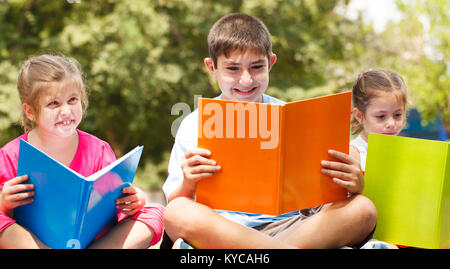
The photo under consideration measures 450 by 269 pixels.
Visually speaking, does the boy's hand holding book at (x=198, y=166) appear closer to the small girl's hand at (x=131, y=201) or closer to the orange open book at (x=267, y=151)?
the orange open book at (x=267, y=151)

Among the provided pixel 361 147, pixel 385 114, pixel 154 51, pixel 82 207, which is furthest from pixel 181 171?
pixel 154 51

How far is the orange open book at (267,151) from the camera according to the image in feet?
5.60

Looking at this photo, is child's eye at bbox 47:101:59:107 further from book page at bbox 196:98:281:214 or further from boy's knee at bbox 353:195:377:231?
boy's knee at bbox 353:195:377:231

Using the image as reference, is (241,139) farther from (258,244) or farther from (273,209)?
(258,244)

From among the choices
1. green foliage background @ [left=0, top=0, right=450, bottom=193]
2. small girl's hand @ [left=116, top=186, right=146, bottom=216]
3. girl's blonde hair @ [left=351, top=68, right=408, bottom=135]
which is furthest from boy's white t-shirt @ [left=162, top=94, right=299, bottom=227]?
green foliage background @ [left=0, top=0, right=450, bottom=193]

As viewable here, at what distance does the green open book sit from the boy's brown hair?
677mm

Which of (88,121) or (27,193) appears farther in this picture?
(88,121)

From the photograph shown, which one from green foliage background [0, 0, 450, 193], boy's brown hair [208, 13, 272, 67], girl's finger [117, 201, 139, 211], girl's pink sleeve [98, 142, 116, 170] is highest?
green foliage background [0, 0, 450, 193]

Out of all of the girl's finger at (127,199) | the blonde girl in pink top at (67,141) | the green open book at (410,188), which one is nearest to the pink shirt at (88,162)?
the blonde girl in pink top at (67,141)

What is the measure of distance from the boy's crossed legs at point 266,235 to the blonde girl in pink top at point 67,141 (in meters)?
0.22

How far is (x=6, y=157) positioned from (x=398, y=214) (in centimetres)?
174

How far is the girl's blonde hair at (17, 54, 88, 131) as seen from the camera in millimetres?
2109

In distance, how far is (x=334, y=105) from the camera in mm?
1844
